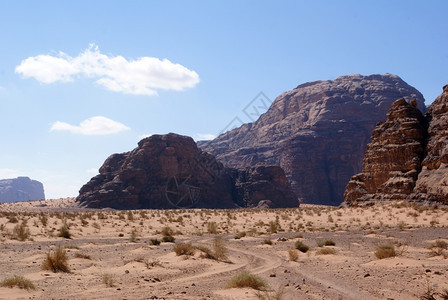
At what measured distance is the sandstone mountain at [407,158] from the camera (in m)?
38.5

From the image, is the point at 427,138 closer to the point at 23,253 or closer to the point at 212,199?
the point at 23,253

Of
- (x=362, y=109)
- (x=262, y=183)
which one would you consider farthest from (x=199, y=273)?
(x=362, y=109)

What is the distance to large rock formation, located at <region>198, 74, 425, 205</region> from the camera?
11994 cm

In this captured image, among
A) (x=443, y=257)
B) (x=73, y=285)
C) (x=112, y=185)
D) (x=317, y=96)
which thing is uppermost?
(x=317, y=96)

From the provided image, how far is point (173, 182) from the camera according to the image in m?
82.4

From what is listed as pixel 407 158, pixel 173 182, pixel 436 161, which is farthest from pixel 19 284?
pixel 173 182

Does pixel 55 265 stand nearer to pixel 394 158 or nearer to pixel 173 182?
pixel 394 158

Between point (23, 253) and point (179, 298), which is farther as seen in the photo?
point (23, 253)

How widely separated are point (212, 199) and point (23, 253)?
70.6 meters

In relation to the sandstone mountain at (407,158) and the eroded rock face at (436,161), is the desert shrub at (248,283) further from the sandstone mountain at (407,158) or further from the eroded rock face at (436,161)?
the sandstone mountain at (407,158)

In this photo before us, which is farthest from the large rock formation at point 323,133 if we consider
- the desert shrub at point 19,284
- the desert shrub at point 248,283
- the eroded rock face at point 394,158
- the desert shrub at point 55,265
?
the desert shrub at point 19,284

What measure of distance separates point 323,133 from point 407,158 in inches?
3410

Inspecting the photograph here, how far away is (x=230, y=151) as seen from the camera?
152750mm

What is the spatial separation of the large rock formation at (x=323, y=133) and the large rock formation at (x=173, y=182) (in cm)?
3129
